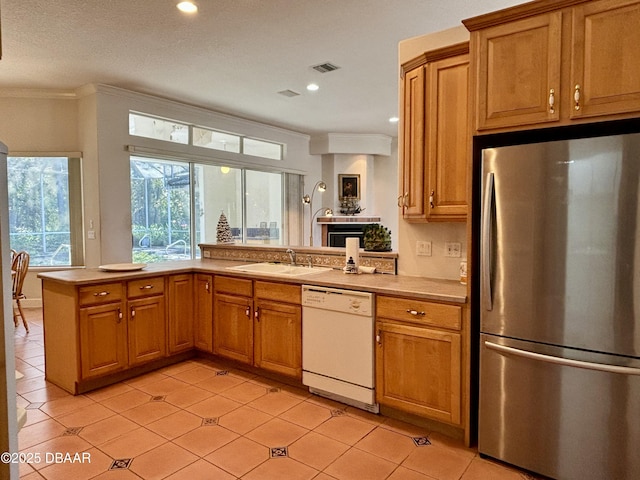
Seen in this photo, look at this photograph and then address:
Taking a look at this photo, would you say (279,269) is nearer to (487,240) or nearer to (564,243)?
(487,240)

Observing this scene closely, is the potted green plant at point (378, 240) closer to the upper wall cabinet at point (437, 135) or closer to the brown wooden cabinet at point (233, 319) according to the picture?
the upper wall cabinet at point (437, 135)

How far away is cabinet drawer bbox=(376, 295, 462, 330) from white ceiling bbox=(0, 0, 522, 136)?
7.77 feet

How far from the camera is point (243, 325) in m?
3.52

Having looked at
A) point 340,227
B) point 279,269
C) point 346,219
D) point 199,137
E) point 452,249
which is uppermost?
point 199,137

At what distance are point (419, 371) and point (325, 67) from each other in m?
3.61

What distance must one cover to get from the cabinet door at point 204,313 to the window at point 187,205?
2749mm

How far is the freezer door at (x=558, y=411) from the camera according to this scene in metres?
1.90

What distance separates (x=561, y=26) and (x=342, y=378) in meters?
2.44

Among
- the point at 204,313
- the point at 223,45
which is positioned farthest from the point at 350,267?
the point at 223,45

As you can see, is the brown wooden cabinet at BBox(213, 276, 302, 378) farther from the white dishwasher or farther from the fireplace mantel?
the fireplace mantel

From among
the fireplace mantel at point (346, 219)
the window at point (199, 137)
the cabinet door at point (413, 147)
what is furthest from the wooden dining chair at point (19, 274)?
the fireplace mantel at point (346, 219)

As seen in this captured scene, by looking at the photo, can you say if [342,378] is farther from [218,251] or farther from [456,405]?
[218,251]

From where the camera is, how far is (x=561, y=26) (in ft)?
6.66

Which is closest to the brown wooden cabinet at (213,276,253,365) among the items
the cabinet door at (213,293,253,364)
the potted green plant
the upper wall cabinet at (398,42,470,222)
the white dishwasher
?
the cabinet door at (213,293,253,364)
